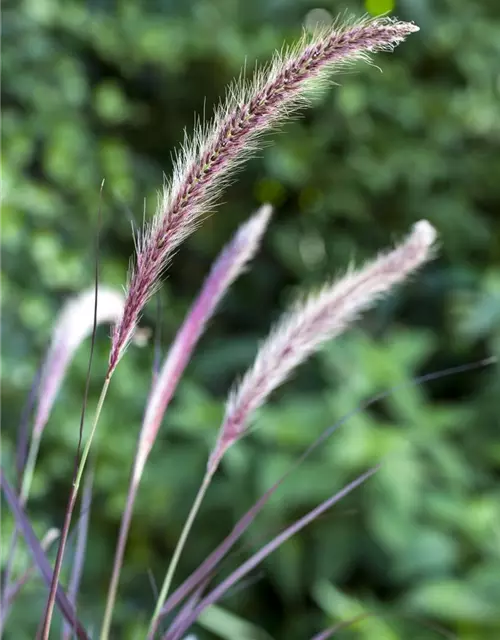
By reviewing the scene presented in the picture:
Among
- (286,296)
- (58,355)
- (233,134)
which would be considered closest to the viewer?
(233,134)

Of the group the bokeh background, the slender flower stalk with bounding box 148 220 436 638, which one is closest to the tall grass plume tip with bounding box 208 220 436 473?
the slender flower stalk with bounding box 148 220 436 638

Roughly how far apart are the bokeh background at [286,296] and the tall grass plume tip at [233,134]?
0.66 metres

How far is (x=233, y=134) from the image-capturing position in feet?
0.83

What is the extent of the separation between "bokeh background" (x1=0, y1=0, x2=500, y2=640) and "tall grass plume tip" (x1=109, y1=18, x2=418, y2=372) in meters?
0.66

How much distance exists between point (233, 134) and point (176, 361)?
0.13 meters

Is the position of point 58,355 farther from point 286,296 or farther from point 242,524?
point 286,296

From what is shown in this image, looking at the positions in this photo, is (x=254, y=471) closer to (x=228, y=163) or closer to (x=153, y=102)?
(x=153, y=102)

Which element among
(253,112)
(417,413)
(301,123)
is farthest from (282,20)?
(253,112)

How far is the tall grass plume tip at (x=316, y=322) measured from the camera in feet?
1.13

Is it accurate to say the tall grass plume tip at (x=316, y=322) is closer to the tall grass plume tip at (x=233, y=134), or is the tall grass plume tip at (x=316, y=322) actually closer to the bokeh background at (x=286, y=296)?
the tall grass plume tip at (x=233, y=134)

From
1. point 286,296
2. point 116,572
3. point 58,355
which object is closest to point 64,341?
point 58,355

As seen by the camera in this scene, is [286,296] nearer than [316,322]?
No

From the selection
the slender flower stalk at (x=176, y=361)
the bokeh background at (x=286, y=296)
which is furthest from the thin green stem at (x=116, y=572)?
the bokeh background at (x=286, y=296)

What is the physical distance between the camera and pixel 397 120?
1.29 m
